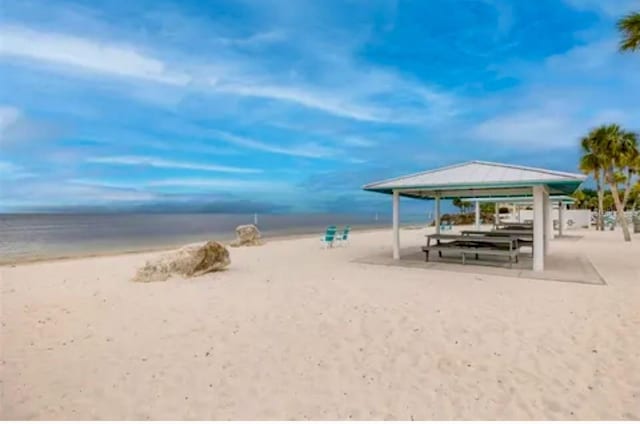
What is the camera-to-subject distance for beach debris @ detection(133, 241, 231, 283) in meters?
8.19

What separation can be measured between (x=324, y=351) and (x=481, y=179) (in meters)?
7.16

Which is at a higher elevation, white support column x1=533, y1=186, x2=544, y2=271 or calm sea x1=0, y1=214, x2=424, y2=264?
white support column x1=533, y1=186, x2=544, y2=271

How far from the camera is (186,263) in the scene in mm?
8547

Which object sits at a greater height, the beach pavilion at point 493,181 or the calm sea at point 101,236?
the beach pavilion at point 493,181

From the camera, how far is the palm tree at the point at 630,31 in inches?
330

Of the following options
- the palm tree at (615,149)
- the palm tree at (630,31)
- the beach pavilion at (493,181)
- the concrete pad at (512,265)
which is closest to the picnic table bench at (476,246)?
the concrete pad at (512,265)

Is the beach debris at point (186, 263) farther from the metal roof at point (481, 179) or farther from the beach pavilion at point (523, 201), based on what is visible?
the beach pavilion at point (523, 201)

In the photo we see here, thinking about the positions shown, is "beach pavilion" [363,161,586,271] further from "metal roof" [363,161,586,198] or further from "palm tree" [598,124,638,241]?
"palm tree" [598,124,638,241]

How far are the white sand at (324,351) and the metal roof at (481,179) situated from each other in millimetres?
2578

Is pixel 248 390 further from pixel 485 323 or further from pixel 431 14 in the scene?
pixel 431 14

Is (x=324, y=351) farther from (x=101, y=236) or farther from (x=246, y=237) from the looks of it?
(x=101, y=236)

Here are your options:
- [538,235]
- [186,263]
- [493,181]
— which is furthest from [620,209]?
[186,263]

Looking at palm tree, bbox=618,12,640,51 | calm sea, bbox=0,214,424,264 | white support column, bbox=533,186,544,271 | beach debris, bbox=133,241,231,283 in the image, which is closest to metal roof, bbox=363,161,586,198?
white support column, bbox=533,186,544,271

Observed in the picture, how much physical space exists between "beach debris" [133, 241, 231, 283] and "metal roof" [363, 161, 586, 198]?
197 inches
